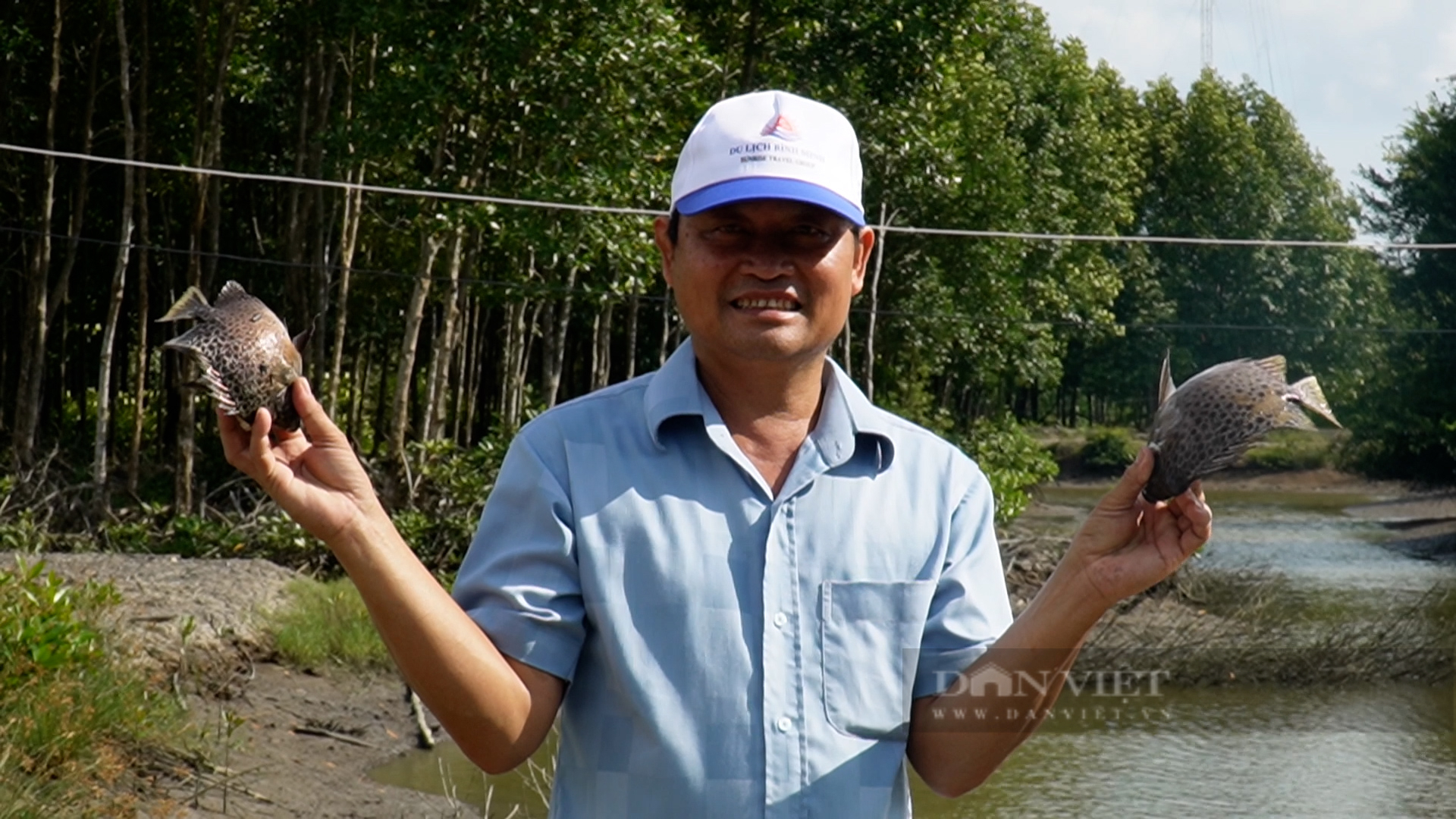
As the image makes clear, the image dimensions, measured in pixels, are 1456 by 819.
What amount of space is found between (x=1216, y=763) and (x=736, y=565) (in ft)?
45.8

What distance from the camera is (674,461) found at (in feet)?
7.91

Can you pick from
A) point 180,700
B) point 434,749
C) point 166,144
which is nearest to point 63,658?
→ point 180,700

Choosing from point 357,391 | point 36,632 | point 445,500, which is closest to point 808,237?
point 36,632

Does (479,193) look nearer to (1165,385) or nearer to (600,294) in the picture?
(600,294)

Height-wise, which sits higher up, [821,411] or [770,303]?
[770,303]

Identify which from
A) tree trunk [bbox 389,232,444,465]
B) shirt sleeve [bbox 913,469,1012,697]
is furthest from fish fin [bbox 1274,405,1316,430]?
tree trunk [bbox 389,232,444,465]

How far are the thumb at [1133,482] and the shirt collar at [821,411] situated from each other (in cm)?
32

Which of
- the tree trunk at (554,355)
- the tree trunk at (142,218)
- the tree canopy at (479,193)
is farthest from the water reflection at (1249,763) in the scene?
the tree trunk at (142,218)

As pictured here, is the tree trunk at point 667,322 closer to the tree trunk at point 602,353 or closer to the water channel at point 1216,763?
the tree trunk at point 602,353

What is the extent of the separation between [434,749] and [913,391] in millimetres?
21854

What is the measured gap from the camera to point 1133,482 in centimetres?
232

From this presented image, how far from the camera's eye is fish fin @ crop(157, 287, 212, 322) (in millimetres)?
2523

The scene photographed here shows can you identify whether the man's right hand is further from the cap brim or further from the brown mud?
the brown mud

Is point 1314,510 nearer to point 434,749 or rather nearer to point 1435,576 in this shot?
point 1435,576
